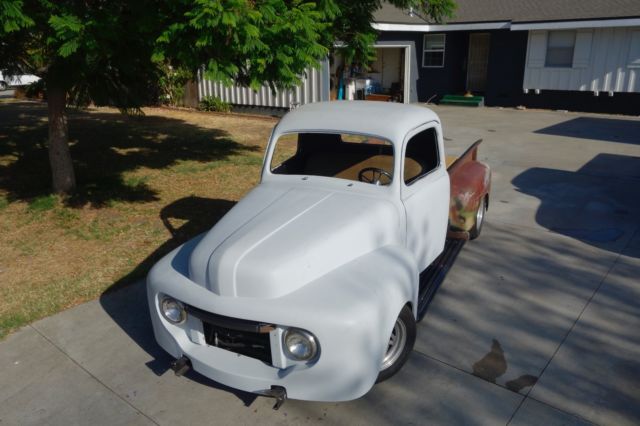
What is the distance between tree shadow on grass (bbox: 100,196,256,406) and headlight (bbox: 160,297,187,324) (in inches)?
23.7

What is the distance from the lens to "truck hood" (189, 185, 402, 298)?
129 inches

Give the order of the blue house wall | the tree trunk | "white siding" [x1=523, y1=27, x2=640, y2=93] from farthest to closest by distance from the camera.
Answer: the blue house wall < "white siding" [x1=523, y1=27, x2=640, y2=93] < the tree trunk

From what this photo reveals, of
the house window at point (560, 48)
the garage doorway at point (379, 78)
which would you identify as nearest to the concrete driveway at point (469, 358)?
the garage doorway at point (379, 78)

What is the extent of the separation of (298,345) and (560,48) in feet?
58.9

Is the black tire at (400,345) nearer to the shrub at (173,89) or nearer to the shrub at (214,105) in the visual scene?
the shrub at (214,105)

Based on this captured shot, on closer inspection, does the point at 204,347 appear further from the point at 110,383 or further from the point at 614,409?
the point at 614,409

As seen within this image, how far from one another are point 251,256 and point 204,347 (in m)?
0.69

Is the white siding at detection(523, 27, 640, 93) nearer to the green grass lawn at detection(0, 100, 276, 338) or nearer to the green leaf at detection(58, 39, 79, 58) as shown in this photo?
the green grass lawn at detection(0, 100, 276, 338)

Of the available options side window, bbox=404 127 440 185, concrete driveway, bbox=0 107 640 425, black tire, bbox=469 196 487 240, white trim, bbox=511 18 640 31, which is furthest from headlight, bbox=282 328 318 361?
white trim, bbox=511 18 640 31

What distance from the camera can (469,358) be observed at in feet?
13.2

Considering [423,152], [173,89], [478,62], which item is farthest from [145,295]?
[478,62]

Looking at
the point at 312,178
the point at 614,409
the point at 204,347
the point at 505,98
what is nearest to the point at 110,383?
the point at 204,347

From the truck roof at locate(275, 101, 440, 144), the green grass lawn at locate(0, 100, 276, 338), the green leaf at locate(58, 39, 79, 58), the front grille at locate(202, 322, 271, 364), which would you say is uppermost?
the green leaf at locate(58, 39, 79, 58)

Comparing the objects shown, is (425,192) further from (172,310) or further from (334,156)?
(172,310)
